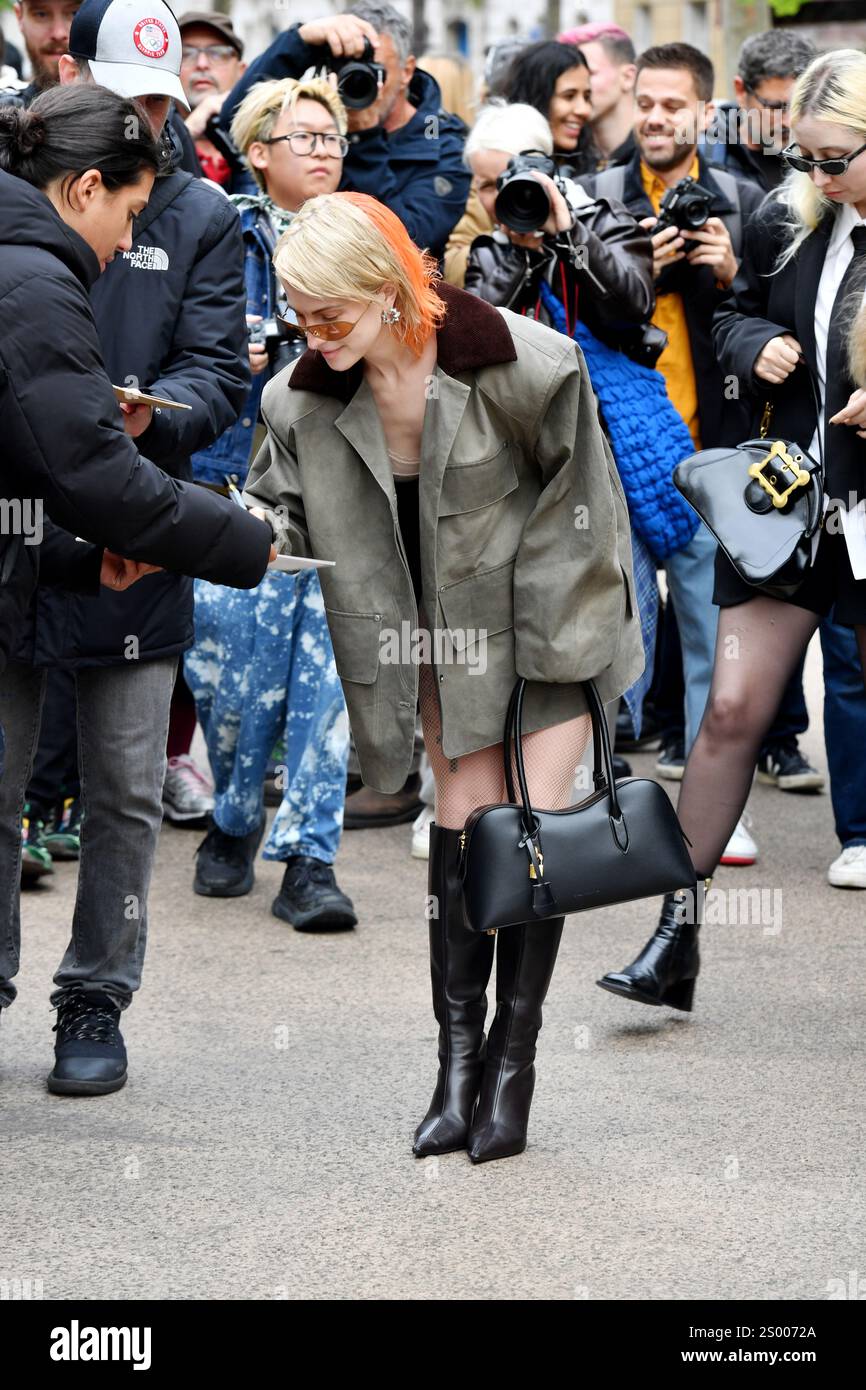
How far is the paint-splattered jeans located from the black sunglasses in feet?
5.90

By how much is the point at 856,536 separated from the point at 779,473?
0.77 feet

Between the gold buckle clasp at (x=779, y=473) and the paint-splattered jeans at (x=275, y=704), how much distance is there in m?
1.48

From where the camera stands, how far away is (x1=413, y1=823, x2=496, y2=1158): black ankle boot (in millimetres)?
3748

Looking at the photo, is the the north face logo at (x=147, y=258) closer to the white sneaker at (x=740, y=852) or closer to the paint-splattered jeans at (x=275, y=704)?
the paint-splattered jeans at (x=275, y=704)

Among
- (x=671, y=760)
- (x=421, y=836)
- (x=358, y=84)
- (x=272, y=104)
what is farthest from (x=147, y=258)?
(x=671, y=760)

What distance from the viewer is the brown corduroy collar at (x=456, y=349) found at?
350 centimetres

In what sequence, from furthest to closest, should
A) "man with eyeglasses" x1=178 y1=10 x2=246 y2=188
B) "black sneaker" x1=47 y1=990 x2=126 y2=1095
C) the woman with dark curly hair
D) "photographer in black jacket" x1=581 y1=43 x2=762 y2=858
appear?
"man with eyeglasses" x1=178 y1=10 x2=246 y2=188 → the woman with dark curly hair → "photographer in black jacket" x1=581 y1=43 x2=762 y2=858 → "black sneaker" x1=47 y1=990 x2=126 y2=1095

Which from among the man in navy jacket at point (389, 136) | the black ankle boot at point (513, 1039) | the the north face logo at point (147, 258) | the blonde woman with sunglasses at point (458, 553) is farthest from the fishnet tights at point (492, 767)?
the man in navy jacket at point (389, 136)

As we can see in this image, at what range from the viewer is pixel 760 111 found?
23.1ft

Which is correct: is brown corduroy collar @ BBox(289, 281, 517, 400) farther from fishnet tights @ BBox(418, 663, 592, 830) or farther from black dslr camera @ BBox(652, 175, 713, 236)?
black dslr camera @ BBox(652, 175, 713, 236)

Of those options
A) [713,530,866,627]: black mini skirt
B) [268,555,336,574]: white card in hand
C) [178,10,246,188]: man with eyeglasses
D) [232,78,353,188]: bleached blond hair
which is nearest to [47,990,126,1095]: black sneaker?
[268,555,336,574]: white card in hand

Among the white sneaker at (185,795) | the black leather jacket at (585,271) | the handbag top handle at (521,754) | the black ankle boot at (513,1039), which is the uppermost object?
the black leather jacket at (585,271)
